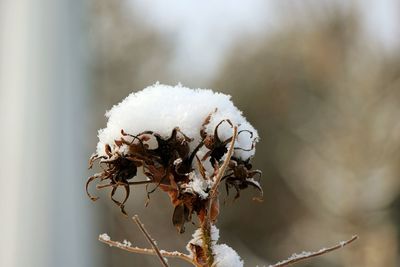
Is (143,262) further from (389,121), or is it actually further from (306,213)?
(389,121)

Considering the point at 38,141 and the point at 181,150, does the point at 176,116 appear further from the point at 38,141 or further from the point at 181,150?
the point at 38,141

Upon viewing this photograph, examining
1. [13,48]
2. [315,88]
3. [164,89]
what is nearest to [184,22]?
[315,88]

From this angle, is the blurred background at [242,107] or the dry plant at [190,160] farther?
the blurred background at [242,107]

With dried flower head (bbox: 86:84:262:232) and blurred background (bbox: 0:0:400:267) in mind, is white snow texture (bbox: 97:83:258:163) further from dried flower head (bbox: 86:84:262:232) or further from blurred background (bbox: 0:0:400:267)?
blurred background (bbox: 0:0:400:267)

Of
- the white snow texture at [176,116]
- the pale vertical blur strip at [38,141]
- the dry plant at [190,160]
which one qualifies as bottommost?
the dry plant at [190,160]

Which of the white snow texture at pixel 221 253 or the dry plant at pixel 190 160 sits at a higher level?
the dry plant at pixel 190 160

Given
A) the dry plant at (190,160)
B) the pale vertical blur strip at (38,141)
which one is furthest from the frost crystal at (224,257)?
the pale vertical blur strip at (38,141)

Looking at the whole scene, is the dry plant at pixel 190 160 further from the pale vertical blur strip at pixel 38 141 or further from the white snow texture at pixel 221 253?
the pale vertical blur strip at pixel 38 141
